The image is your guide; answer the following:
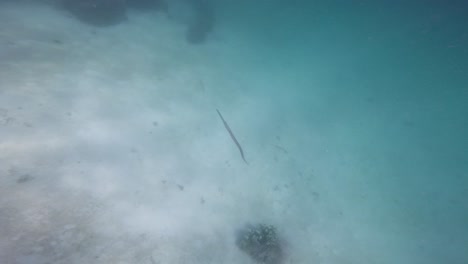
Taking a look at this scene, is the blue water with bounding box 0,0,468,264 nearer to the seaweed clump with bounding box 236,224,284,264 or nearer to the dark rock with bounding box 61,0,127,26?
the seaweed clump with bounding box 236,224,284,264

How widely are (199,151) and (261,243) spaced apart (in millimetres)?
3722

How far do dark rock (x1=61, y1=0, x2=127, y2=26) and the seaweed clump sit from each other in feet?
40.4

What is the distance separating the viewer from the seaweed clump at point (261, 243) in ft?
22.5

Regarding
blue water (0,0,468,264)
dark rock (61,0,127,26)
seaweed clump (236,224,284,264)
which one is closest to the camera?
blue water (0,0,468,264)

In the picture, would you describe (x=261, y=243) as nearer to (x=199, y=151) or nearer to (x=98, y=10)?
(x=199, y=151)

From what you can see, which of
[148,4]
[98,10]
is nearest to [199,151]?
[98,10]

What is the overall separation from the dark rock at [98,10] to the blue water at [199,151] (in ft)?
1.61

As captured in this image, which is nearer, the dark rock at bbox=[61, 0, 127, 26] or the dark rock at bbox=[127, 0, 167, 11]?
the dark rock at bbox=[61, 0, 127, 26]

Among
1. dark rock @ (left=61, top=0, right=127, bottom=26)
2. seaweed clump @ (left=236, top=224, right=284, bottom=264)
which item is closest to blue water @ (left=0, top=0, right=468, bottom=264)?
seaweed clump @ (left=236, top=224, right=284, bottom=264)

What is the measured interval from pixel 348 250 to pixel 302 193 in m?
2.48

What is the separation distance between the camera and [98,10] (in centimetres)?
1301

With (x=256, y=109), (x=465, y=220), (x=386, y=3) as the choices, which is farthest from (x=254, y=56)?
(x=386, y=3)

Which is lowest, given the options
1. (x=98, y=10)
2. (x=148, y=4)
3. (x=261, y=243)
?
(x=261, y=243)

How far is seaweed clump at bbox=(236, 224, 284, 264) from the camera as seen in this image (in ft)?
22.5
